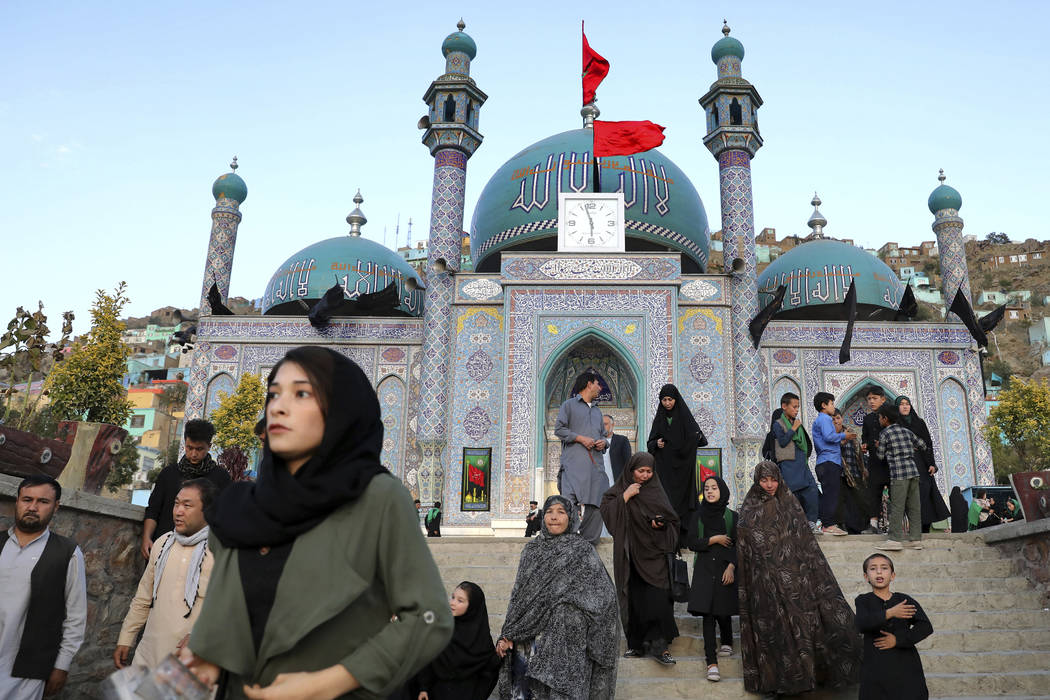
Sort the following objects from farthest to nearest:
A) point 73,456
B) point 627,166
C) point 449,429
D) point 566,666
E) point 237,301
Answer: point 237,301 → point 627,166 → point 449,429 → point 73,456 → point 566,666

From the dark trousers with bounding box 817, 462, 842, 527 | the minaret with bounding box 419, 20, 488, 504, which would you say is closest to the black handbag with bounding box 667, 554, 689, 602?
the dark trousers with bounding box 817, 462, 842, 527

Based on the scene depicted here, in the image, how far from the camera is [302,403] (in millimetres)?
1633

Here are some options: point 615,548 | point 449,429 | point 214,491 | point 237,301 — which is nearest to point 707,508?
point 615,548

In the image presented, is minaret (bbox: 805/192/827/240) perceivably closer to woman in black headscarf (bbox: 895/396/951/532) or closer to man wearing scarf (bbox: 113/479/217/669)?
woman in black headscarf (bbox: 895/396/951/532)

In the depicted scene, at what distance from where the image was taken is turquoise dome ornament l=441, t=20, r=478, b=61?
1705cm

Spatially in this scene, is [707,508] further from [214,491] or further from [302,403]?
[302,403]

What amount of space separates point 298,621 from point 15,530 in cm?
270

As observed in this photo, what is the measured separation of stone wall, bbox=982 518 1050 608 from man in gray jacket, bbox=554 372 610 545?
9.97 ft

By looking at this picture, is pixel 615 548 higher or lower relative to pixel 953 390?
lower

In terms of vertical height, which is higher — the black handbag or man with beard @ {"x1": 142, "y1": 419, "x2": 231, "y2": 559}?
man with beard @ {"x1": 142, "y1": 419, "x2": 231, "y2": 559}

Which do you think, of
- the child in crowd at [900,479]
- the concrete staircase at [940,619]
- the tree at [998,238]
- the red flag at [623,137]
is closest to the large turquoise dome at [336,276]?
the red flag at [623,137]

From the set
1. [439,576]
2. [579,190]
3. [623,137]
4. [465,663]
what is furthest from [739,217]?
[439,576]

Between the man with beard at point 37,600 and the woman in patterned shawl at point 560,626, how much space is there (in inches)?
79.6

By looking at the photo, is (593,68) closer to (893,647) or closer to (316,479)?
(893,647)
